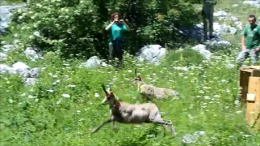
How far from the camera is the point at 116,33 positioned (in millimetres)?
12945

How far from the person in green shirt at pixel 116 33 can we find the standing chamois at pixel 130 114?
5566 millimetres

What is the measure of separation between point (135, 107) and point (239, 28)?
1470 centimetres

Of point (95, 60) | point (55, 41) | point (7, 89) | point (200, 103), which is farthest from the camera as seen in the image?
point (55, 41)

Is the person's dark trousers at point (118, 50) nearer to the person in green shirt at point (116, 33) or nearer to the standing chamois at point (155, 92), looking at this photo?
the person in green shirt at point (116, 33)

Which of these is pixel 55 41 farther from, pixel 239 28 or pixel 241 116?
pixel 239 28

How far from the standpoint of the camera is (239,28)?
21.5 meters

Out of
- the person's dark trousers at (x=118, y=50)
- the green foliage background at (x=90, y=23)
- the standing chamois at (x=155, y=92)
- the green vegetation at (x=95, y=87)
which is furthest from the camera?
the green foliage background at (x=90, y=23)

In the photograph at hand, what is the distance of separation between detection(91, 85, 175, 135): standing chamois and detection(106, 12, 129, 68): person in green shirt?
5.57 meters

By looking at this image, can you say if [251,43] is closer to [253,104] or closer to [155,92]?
[155,92]

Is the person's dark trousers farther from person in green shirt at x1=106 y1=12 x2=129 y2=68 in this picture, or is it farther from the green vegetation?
the green vegetation

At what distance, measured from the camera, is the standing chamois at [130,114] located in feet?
24.3

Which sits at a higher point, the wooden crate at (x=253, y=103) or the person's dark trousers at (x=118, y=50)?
the wooden crate at (x=253, y=103)

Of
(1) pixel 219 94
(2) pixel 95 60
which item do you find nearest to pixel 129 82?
(1) pixel 219 94

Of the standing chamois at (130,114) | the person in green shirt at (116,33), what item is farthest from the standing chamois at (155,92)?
the person in green shirt at (116,33)
